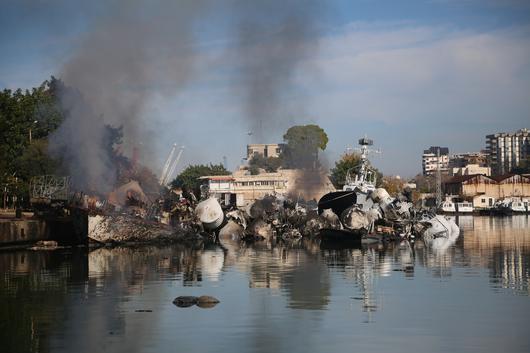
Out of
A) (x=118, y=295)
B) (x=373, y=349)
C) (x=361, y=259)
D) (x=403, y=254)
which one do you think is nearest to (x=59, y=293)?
(x=118, y=295)

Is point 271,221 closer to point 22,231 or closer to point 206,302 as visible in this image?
point 22,231

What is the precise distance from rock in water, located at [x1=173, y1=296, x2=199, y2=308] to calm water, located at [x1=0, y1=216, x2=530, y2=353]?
0.47 m

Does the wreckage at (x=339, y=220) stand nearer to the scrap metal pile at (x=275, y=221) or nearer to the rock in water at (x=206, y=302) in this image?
the scrap metal pile at (x=275, y=221)

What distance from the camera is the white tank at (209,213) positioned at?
9438 centimetres

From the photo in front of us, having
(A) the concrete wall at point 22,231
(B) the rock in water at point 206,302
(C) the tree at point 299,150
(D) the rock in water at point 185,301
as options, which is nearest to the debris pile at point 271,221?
(A) the concrete wall at point 22,231

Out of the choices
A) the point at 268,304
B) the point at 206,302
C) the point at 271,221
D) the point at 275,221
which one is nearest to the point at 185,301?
the point at 206,302

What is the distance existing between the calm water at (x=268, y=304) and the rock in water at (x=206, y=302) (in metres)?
0.42

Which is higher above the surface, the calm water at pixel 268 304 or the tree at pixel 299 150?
the tree at pixel 299 150

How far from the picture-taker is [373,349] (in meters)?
28.7

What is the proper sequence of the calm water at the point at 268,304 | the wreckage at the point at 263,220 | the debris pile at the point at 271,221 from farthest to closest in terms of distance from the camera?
the wreckage at the point at 263,220 < the debris pile at the point at 271,221 < the calm water at the point at 268,304

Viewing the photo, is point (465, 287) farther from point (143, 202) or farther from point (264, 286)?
point (143, 202)

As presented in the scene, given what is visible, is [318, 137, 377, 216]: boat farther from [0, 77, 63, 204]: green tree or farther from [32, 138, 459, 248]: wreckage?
[0, 77, 63, 204]: green tree

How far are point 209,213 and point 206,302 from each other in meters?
56.7

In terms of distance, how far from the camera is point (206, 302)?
38.4 m
